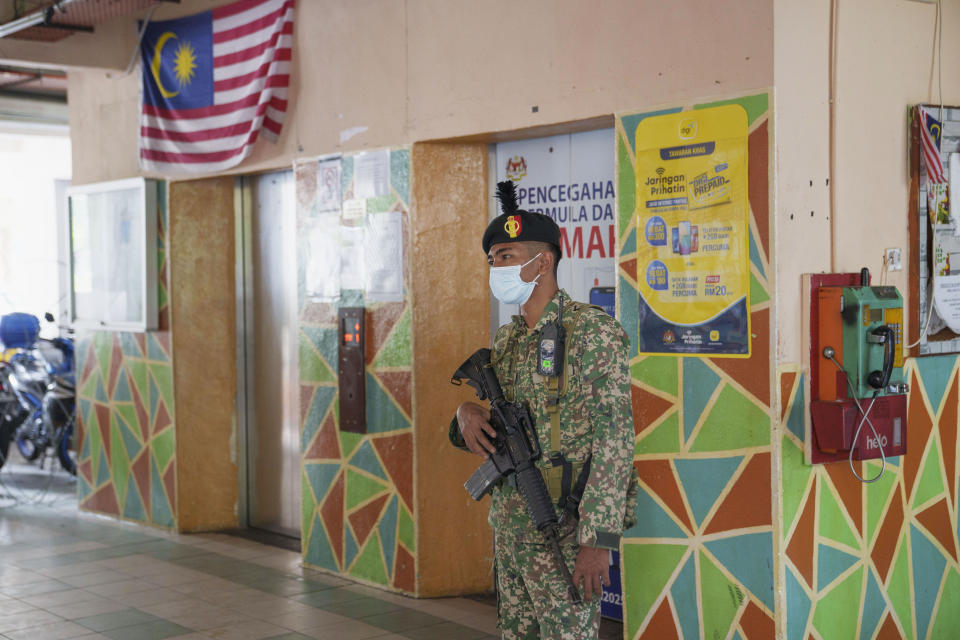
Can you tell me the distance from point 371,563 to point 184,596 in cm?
101

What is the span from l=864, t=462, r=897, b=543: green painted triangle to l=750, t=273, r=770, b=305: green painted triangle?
0.89m

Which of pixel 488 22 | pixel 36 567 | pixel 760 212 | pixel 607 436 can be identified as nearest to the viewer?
pixel 607 436

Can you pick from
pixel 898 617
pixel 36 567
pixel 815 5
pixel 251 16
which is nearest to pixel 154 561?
pixel 36 567

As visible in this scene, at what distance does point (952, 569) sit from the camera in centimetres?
490

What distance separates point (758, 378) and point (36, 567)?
15.0ft

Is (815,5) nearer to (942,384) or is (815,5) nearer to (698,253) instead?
(698,253)

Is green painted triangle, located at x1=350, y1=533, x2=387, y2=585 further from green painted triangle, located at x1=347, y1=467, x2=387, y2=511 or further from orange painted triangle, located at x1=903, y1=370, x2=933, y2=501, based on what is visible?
orange painted triangle, located at x1=903, y1=370, x2=933, y2=501

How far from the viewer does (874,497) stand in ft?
14.8

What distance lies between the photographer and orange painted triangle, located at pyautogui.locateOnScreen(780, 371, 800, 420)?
418 cm

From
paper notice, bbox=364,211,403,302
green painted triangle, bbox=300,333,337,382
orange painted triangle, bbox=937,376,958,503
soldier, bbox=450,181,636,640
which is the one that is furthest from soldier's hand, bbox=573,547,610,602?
green painted triangle, bbox=300,333,337,382

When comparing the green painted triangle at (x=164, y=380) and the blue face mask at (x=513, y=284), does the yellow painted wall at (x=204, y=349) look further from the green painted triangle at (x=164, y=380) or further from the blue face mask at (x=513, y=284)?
the blue face mask at (x=513, y=284)

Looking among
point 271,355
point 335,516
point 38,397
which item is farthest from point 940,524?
point 38,397

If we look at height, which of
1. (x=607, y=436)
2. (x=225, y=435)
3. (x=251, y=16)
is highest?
(x=251, y=16)

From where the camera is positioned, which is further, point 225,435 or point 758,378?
point 225,435
